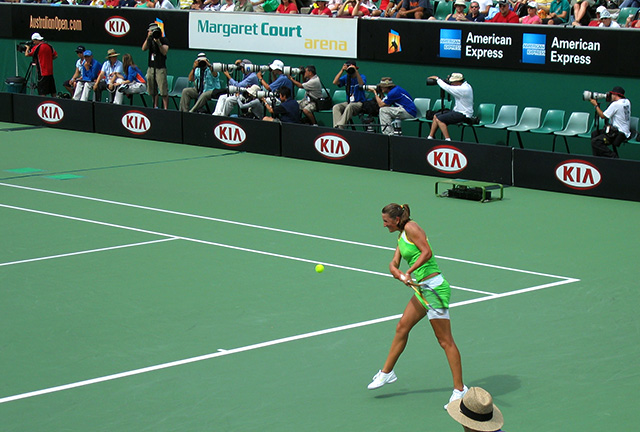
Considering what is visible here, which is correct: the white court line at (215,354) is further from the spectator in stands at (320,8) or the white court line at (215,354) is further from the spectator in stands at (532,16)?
the spectator in stands at (320,8)

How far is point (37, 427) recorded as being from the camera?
8.95m

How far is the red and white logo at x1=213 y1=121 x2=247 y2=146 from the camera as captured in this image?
25.5 metres

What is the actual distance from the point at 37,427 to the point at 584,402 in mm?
5029

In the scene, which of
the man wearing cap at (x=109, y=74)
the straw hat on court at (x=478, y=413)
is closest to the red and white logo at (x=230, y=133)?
the man wearing cap at (x=109, y=74)

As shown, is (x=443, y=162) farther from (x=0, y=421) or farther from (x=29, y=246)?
(x=0, y=421)

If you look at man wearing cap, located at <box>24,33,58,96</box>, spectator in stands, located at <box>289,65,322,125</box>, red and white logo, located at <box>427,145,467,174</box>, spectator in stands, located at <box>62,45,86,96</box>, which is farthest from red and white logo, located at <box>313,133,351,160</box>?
man wearing cap, located at <box>24,33,58,96</box>

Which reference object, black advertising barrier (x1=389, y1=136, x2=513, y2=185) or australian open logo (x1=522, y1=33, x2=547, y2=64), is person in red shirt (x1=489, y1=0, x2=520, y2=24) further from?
black advertising barrier (x1=389, y1=136, x2=513, y2=185)

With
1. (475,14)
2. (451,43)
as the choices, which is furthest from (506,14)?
(451,43)

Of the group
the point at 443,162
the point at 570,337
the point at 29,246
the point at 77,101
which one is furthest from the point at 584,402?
the point at 77,101

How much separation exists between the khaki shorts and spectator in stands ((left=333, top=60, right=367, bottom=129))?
5.39m

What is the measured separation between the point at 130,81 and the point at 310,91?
20.8 feet

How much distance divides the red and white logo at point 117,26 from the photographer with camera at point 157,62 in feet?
11.0

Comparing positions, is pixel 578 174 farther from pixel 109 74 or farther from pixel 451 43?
pixel 109 74

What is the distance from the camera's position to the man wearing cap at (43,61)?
1241 inches
